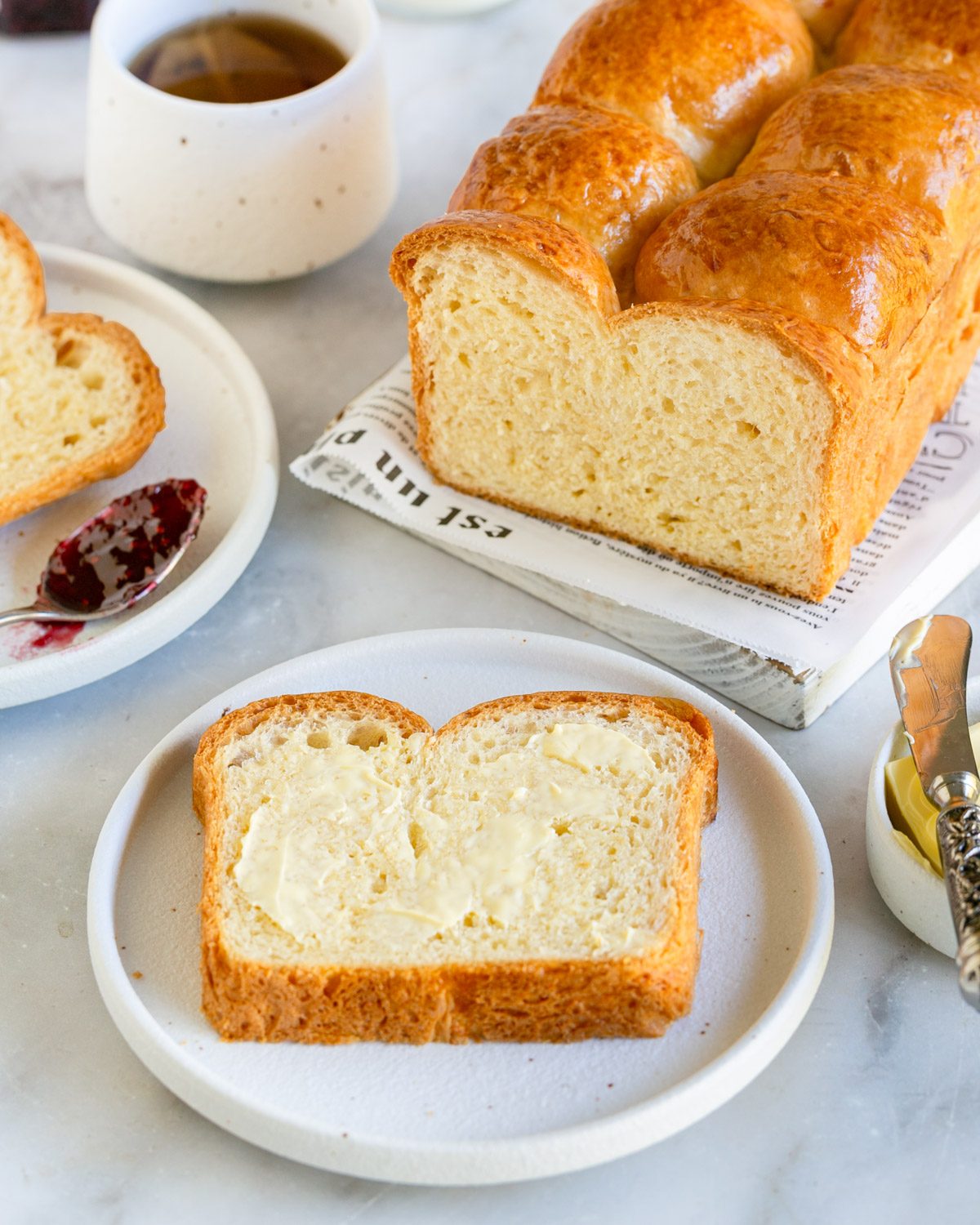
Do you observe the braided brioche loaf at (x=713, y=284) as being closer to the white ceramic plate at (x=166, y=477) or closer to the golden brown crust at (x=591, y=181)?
the golden brown crust at (x=591, y=181)

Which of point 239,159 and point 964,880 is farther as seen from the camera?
point 239,159

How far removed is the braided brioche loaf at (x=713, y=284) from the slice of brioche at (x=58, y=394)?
1.79ft

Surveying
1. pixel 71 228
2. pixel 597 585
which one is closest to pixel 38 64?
pixel 71 228

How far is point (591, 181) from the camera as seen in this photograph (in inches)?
88.9

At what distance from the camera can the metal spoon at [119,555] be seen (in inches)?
89.7

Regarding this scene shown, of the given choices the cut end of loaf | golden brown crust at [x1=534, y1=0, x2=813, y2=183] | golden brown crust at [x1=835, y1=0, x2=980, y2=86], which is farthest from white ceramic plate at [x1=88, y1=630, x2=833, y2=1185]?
golden brown crust at [x1=835, y1=0, x2=980, y2=86]

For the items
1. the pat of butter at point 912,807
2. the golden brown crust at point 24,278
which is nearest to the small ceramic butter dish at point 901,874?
the pat of butter at point 912,807

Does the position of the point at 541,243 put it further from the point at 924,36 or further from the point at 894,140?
the point at 924,36

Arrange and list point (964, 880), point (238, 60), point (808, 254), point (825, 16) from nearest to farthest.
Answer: point (964, 880), point (808, 254), point (825, 16), point (238, 60)

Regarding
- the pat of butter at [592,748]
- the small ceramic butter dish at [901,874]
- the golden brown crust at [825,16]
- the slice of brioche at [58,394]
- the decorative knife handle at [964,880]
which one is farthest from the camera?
the golden brown crust at [825,16]

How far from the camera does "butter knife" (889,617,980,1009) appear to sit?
163cm

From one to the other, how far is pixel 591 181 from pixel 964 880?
50.1 inches

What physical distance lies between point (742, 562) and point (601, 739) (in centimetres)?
51

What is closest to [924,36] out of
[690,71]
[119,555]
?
[690,71]
